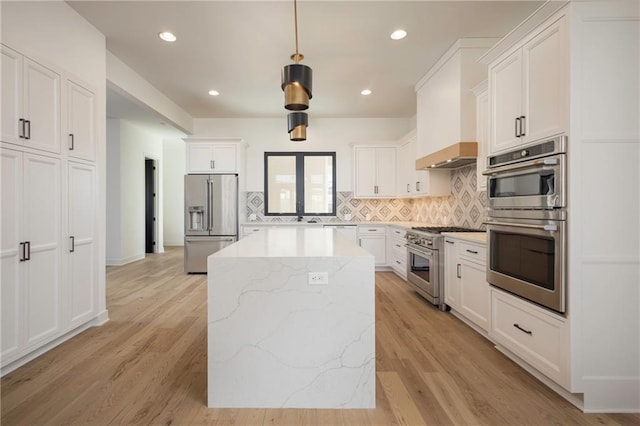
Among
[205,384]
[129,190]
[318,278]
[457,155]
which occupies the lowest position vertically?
[205,384]

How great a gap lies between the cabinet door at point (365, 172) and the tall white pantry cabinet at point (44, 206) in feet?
13.3

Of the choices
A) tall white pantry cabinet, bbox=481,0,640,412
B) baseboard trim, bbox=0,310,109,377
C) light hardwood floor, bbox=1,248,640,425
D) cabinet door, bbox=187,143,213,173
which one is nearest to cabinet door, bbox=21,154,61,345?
baseboard trim, bbox=0,310,109,377

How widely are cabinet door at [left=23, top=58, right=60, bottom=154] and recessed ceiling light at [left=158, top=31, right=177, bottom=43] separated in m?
1.08

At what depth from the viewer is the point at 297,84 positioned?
81.8 inches

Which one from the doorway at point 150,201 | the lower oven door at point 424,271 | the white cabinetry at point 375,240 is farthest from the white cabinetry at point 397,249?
the doorway at point 150,201

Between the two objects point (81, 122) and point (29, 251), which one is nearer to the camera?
point (29, 251)

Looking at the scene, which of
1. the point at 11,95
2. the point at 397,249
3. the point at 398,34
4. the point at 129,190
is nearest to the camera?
the point at 11,95

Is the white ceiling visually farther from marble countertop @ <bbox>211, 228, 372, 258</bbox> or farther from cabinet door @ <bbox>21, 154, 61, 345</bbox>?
marble countertop @ <bbox>211, 228, 372, 258</bbox>

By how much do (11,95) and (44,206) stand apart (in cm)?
81

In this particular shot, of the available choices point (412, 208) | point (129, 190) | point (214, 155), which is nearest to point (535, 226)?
point (412, 208)

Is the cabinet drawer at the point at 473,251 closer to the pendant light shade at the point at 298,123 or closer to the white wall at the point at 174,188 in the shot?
the pendant light shade at the point at 298,123

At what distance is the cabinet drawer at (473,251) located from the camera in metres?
2.73

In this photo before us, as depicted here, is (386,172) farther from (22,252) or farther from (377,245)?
(22,252)

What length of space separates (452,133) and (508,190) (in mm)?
1502
